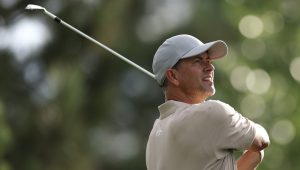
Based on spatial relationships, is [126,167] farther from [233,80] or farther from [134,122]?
[233,80]

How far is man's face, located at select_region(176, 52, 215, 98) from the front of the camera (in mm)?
5559

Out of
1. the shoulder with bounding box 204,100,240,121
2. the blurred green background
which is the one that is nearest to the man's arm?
the shoulder with bounding box 204,100,240,121

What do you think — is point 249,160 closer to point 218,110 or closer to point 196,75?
point 218,110

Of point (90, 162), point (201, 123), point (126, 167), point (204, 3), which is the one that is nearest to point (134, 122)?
point (126, 167)

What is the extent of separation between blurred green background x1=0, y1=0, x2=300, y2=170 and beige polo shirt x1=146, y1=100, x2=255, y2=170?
914 cm

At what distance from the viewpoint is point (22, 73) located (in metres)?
18.2

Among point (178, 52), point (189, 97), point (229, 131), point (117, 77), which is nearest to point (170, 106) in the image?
point (189, 97)

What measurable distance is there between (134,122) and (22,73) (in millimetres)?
4396

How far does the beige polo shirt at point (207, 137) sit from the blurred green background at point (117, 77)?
9.14 meters

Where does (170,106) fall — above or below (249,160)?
above

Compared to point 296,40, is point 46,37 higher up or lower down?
higher up

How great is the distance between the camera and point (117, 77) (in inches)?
806

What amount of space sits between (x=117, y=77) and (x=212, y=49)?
1493 centimetres

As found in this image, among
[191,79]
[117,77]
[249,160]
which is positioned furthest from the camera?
[117,77]
